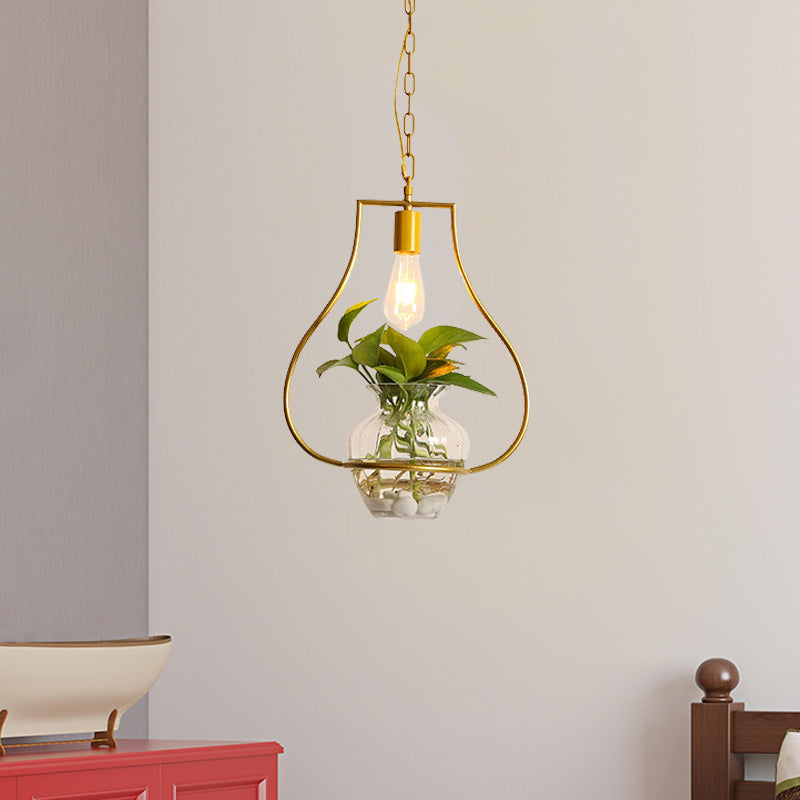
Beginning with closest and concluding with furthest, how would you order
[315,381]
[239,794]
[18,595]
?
[239,794], [18,595], [315,381]

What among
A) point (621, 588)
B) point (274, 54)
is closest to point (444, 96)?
point (274, 54)

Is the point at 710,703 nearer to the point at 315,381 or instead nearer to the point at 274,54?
the point at 315,381

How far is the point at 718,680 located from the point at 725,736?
0.10 meters

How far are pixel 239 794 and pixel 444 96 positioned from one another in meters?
1.52

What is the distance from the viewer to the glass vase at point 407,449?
1.28 m

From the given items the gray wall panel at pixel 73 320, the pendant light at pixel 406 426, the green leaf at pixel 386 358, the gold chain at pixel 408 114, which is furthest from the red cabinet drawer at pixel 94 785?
the gold chain at pixel 408 114

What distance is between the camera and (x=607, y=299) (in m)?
2.42

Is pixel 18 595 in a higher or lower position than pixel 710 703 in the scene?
higher

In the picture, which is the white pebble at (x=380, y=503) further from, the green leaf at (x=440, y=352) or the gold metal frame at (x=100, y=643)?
the gold metal frame at (x=100, y=643)

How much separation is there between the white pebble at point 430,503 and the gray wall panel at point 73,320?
117 cm

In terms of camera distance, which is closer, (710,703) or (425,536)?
(710,703)

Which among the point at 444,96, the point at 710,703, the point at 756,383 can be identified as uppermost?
the point at 444,96

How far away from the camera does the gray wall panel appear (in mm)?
2238

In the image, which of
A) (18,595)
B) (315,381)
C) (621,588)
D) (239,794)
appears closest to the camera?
(239,794)
